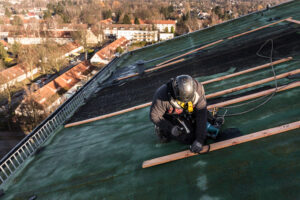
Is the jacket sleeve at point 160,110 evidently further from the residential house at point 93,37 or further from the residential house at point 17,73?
the residential house at point 93,37

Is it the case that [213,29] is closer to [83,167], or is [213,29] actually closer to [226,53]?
[226,53]

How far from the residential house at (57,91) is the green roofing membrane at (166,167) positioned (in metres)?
25.5

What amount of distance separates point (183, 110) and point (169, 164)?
3.84 ft

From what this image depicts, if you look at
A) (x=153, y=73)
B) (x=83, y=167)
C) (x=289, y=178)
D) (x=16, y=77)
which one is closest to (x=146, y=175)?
(x=83, y=167)

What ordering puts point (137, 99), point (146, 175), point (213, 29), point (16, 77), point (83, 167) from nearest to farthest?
point (146, 175) < point (83, 167) < point (137, 99) < point (213, 29) < point (16, 77)

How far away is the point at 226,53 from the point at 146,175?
8.43 meters

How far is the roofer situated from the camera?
3670 mm

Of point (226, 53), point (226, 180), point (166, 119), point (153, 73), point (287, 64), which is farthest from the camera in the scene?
point (153, 73)

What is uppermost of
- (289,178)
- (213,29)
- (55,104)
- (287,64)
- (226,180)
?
(213,29)

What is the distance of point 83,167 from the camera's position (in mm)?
5145

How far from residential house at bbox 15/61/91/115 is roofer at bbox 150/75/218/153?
29032 millimetres

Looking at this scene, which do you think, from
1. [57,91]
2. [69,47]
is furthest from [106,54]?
[57,91]

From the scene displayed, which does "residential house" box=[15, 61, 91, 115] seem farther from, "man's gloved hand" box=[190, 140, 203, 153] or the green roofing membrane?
"man's gloved hand" box=[190, 140, 203, 153]

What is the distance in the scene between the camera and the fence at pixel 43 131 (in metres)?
6.21
